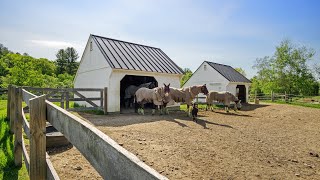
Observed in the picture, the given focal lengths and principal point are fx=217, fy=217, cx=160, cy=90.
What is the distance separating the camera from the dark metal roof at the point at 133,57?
15719 millimetres

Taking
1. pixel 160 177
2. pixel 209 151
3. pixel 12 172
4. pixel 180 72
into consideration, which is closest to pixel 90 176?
pixel 12 172

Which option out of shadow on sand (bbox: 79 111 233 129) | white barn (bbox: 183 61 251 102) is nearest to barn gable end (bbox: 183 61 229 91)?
white barn (bbox: 183 61 251 102)

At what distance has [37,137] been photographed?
2.36 meters

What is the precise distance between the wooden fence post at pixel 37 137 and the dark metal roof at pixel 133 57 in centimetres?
1243

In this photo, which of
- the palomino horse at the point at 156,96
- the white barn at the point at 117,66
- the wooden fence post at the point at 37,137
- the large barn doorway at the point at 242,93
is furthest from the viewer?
the large barn doorway at the point at 242,93

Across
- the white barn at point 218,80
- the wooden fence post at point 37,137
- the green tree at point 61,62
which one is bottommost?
the wooden fence post at point 37,137

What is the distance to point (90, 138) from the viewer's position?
1.40 metres

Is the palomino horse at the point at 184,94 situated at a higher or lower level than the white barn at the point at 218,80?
lower

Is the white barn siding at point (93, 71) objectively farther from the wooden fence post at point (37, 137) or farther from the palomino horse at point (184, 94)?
the wooden fence post at point (37, 137)

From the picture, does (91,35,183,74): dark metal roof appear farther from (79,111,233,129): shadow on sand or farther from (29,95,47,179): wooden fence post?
(29,95,47,179): wooden fence post

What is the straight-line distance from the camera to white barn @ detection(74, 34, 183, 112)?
1496cm

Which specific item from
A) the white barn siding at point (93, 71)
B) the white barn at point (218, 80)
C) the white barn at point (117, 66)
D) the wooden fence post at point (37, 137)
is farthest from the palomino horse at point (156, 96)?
the white barn at point (218, 80)

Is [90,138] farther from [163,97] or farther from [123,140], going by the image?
[163,97]

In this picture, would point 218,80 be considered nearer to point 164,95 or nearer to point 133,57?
point 133,57
